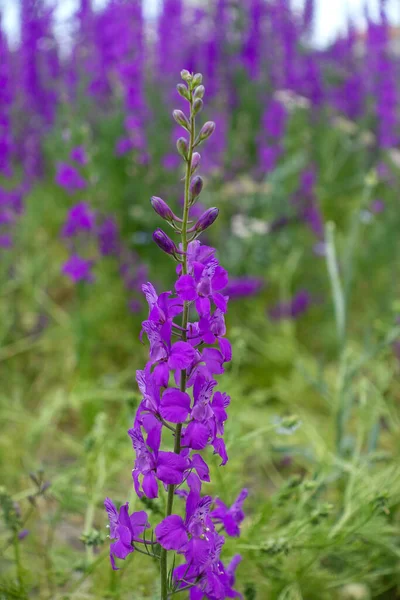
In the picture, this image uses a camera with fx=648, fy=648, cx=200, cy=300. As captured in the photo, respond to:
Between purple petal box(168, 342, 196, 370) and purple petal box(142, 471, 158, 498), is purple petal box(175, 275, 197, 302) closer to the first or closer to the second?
purple petal box(168, 342, 196, 370)

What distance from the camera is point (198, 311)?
0.90 m

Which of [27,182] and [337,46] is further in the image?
[337,46]

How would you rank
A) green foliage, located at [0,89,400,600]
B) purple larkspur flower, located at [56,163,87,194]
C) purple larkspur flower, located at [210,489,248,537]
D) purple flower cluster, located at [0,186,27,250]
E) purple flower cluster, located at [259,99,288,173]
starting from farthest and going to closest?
purple flower cluster, located at [259,99,288,173] → purple flower cluster, located at [0,186,27,250] → purple larkspur flower, located at [56,163,87,194] → green foliage, located at [0,89,400,600] → purple larkspur flower, located at [210,489,248,537]

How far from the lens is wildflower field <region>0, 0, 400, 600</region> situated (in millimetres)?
977

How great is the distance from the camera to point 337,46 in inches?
A: 189

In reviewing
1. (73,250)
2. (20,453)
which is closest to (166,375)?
(20,453)

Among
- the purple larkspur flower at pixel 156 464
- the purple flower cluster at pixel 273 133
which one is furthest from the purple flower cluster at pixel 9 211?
the purple larkspur flower at pixel 156 464

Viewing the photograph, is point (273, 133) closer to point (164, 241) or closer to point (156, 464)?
point (164, 241)

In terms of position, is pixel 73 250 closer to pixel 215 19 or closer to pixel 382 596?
pixel 382 596

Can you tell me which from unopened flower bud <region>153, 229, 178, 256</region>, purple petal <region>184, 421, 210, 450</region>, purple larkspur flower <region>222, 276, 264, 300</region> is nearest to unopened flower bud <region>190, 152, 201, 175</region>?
unopened flower bud <region>153, 229, 178, 256</region>

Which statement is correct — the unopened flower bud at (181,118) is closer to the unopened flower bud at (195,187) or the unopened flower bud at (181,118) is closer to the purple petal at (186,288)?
the unopened flower bud at (195,187)

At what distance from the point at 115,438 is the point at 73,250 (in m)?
1.28

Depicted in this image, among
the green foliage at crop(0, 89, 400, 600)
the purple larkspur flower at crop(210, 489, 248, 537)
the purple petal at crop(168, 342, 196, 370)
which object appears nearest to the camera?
the purple petal at crop(168, 342, 196, 370)

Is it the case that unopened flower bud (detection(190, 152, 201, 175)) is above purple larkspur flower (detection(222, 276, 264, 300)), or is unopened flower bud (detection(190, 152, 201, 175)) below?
below
